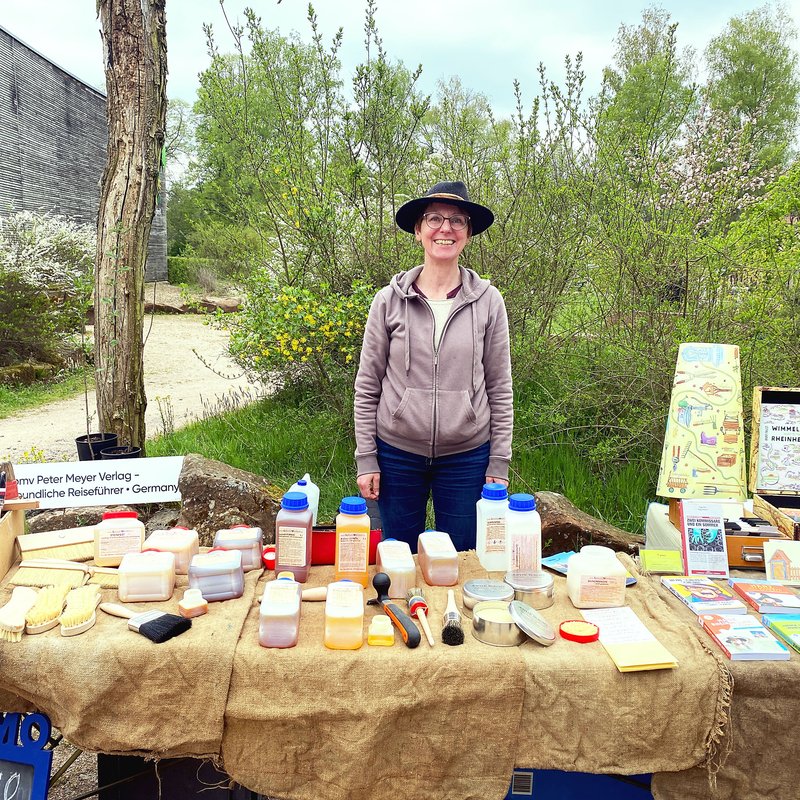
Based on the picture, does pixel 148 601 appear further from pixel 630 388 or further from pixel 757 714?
pixel 630 388

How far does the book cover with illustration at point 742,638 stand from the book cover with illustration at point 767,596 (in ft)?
0.27

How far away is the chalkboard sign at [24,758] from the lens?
1.60 meters

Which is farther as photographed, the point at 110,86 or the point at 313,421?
the point at 313,421

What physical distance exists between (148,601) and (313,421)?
3.68 meters

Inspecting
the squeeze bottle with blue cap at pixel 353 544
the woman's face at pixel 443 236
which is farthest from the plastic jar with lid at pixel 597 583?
the woman's face at pixel 443 236

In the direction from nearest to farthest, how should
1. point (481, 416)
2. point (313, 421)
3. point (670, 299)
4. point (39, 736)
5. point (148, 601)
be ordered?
point (39, 736)
point (148, 601)
point (481, 416)
point (670, 299)
point (313, 421)

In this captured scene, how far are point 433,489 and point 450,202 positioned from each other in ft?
3.47

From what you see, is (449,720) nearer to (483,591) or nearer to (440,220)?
(483,591)

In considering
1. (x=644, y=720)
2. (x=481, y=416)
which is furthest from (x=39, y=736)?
(x=481, y=416)

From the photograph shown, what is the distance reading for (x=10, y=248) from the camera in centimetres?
1019

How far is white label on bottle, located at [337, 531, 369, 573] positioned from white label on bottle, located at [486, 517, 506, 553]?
0.38 metres

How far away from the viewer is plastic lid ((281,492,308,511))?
1.72 m

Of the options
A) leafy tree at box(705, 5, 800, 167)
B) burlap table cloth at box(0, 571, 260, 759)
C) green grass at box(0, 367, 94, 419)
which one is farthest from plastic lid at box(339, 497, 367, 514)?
leafy tree at box(705, 5, 800, 167)

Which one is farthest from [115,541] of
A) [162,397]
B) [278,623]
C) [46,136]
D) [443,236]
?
[46,136]
